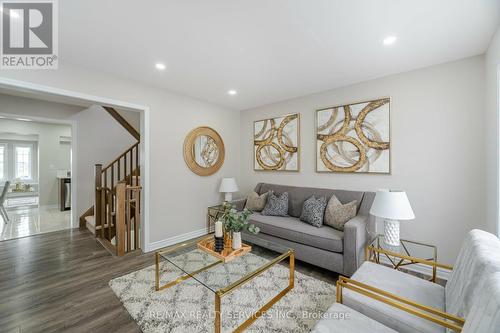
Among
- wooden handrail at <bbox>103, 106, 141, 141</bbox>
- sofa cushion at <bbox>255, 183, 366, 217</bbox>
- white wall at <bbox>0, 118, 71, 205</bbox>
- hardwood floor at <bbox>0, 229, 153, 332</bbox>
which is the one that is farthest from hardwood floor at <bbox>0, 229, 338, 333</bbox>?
white wall at <bbox>0, 118, 71, 205</bbox>

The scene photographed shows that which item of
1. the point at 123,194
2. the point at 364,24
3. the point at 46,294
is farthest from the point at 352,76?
the point at 46,294

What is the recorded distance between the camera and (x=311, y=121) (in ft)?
11.3

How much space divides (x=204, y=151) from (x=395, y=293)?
10.6 ft

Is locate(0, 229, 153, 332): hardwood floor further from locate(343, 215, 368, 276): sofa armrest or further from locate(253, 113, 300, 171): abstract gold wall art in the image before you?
locate(253, 113, 300, 171): abstract gold wall art

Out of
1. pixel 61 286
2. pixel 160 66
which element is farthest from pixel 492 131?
pixel 61 286

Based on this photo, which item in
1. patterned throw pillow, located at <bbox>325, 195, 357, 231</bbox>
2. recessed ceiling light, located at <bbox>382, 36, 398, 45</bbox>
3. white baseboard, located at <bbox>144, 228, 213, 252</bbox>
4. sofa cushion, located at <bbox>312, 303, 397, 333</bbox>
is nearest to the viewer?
sofa cushion, located at <bbox>312, 303, 397, 333</bbox>

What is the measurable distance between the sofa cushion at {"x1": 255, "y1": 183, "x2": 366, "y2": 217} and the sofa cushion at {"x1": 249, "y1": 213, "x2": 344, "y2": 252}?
207 millimetres

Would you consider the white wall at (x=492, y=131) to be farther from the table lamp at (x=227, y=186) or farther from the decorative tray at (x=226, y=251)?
the table lamp at (x=227, y=186)

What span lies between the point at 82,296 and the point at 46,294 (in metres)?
0.37

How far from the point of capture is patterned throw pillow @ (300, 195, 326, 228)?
2713 mm

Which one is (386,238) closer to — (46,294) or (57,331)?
(57,331)

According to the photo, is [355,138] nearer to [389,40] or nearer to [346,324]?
[389,40]

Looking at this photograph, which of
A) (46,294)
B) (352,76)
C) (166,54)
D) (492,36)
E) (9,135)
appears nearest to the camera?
(492,36)

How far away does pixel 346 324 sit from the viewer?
1146mm
